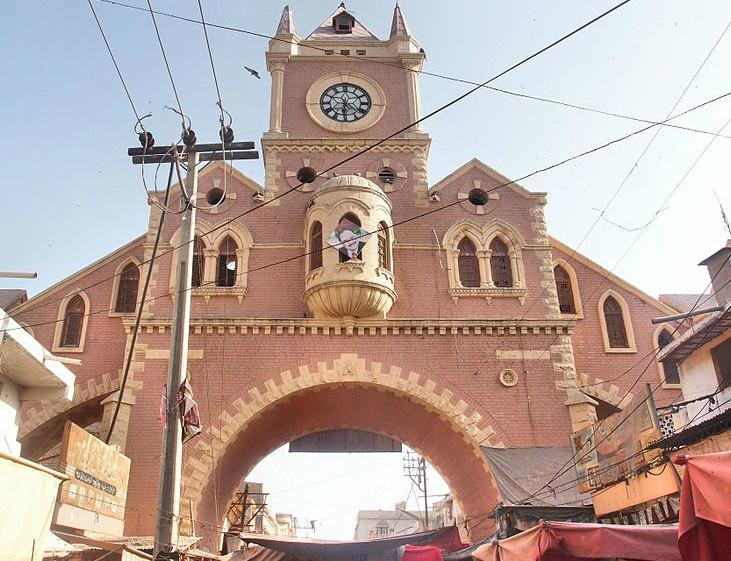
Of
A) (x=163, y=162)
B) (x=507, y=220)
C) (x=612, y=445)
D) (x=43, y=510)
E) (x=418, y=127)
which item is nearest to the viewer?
(x=43, y=510)

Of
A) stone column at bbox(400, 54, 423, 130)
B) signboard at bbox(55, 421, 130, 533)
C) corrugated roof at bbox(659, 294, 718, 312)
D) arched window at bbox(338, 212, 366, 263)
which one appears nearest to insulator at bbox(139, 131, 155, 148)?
signboard at bbox(55, 421, 130, 533)


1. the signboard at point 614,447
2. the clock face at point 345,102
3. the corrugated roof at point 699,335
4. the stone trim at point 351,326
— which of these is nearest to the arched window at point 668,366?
the stone trim at point 351,326

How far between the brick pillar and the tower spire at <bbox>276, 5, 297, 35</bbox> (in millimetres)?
16157

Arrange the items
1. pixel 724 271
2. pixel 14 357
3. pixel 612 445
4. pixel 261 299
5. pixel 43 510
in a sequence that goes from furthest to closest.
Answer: pixel 261 299
pixel 724 271
pixel 612 445
pixel 14 357
pixel 43 510

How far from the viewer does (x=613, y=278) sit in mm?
24062

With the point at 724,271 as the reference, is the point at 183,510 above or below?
below

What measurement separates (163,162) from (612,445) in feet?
37.6

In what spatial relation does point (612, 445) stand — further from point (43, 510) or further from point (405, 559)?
point (43, 510)

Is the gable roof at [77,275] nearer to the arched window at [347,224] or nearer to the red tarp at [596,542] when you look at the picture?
the arched window at [347,224]

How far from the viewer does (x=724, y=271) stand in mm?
18922

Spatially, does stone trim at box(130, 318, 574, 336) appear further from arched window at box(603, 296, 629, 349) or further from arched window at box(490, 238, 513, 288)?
arched window at box(603, 296, 629, 349)

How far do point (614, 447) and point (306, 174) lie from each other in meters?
14.3

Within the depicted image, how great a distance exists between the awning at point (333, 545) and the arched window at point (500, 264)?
334 inches

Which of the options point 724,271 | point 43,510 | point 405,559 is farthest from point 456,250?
point 43,510
